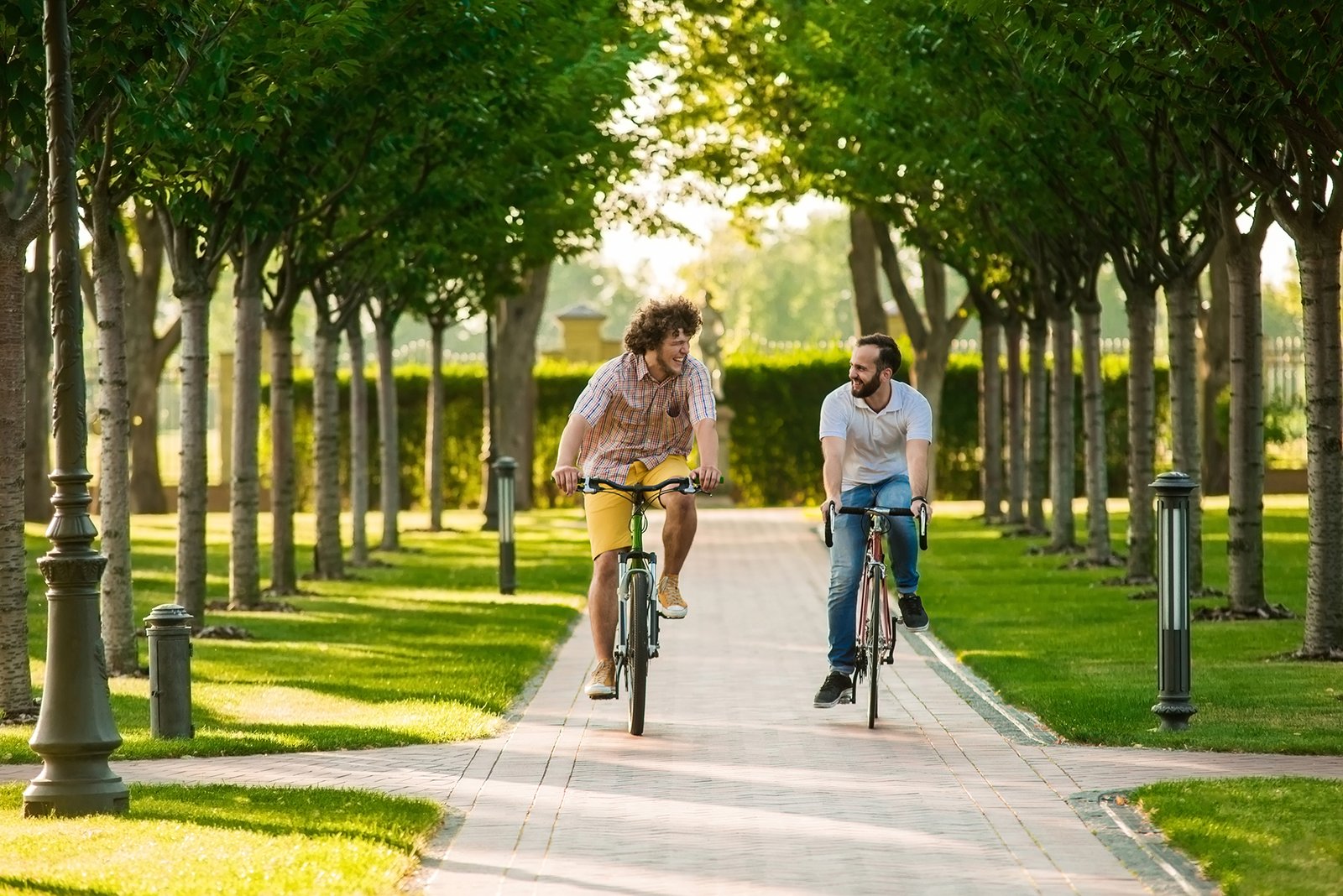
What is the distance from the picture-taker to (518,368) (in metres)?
33.8

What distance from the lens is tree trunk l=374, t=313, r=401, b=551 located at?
24411 mm

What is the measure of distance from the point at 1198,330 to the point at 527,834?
96.6 ft

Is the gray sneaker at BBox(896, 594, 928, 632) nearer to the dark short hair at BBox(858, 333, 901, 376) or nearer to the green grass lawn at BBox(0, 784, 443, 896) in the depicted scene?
the dark short hair at BBox(858, 333, 901, 376)

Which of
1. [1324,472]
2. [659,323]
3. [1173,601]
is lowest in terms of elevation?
[1173,601]

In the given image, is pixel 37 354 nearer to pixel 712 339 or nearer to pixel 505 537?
pixel 505 537

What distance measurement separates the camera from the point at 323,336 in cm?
2005

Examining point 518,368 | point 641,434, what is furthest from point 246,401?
point 518,368

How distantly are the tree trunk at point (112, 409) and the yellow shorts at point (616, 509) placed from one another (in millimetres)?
3527

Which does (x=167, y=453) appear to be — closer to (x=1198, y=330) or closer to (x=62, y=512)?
(x=1198, y=330)

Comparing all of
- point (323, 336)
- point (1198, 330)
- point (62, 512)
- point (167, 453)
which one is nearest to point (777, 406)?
point (1198, 330)

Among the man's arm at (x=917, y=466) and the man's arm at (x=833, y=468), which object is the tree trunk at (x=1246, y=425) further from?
the man's arm at (x=833, y=468)

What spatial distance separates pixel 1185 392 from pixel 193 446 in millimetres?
8165

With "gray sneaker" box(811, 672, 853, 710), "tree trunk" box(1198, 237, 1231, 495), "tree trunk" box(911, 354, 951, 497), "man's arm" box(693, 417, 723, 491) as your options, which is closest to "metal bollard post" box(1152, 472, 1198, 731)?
"gray sneaker" box(811, 672, 853, 710)

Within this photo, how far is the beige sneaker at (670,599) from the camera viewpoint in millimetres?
9359
